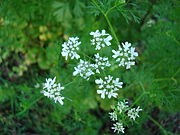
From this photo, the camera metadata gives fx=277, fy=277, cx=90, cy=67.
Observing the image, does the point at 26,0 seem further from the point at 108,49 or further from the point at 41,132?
the point at 41,132

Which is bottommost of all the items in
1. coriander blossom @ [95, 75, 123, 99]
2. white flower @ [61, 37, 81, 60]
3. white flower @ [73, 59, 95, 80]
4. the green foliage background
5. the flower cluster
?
the flower cluster

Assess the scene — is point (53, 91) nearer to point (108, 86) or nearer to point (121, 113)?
point (108, 86)

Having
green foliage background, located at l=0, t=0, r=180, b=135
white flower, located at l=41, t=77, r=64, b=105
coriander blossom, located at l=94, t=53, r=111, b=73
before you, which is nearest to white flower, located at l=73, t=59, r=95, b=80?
coriander blossom, located at l=94, t=53, r=111, b=73

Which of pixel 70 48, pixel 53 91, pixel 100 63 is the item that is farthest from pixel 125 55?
pixel 53 91

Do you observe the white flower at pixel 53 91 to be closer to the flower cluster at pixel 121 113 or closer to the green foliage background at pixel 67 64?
the flower cluster at pixel 121 113

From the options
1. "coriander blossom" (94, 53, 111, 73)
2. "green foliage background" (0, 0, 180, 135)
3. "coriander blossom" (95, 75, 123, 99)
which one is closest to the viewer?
"coriander blossom" (95, 75, 123, 99)

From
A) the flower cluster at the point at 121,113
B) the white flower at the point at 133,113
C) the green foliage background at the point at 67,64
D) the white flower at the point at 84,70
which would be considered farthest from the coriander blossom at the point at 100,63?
the green foliage background at the point at 67,64

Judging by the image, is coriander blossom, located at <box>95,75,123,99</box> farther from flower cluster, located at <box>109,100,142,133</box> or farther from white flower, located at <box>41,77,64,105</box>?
white flower, located at <box>41,77,64,105</box>

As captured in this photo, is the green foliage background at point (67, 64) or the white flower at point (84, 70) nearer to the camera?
the white flower at point (84, 70)

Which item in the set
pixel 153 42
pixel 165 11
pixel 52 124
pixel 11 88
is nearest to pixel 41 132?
pixel 52 124
